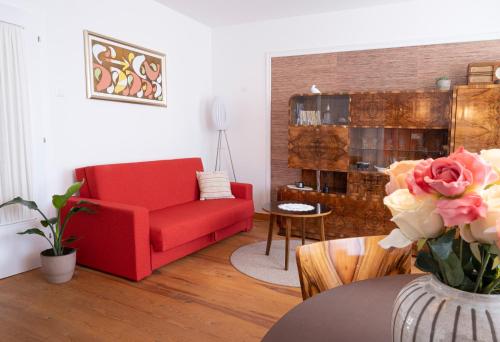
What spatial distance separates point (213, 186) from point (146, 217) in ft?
4.52

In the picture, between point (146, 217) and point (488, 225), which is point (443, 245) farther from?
point (146, 217)

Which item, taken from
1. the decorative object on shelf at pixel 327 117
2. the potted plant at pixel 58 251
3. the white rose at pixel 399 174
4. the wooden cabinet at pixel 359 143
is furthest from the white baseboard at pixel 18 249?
the white rose at pixel 399 174

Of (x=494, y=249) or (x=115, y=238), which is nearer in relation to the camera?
(x=494, y=249)

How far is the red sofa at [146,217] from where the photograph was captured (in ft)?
9.40

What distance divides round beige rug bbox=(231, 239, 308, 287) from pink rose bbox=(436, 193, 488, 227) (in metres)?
2.41

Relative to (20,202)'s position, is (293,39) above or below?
above

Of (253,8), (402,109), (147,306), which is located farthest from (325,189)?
(147,306)

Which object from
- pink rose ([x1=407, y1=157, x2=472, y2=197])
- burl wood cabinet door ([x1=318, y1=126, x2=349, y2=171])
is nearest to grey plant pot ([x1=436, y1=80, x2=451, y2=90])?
burl wood cabinet door ([x1=318, y1=126, x2=349, y2=171])

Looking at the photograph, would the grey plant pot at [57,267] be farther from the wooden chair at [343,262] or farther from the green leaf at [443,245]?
the green leaf at [443,245]

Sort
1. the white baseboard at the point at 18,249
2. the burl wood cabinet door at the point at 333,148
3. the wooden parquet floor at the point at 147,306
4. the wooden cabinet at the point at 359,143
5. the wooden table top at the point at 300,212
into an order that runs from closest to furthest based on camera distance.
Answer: the wooden parquet floor at the point at 147,306, the white baseboard at the point at 18,249, the wooden table top at the point at 300,212, the wooden cabinet at the point at 359,143, the burl wood cabinet door at the point at 333,148

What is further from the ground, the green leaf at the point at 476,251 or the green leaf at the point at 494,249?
the green leaf at the point at 494,249

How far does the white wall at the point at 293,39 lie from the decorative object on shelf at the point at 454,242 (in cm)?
381

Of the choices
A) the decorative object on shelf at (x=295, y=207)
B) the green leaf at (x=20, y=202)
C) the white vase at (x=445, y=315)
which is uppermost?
the white vase at (x=445, y=315)

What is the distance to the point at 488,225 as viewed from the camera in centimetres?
59
